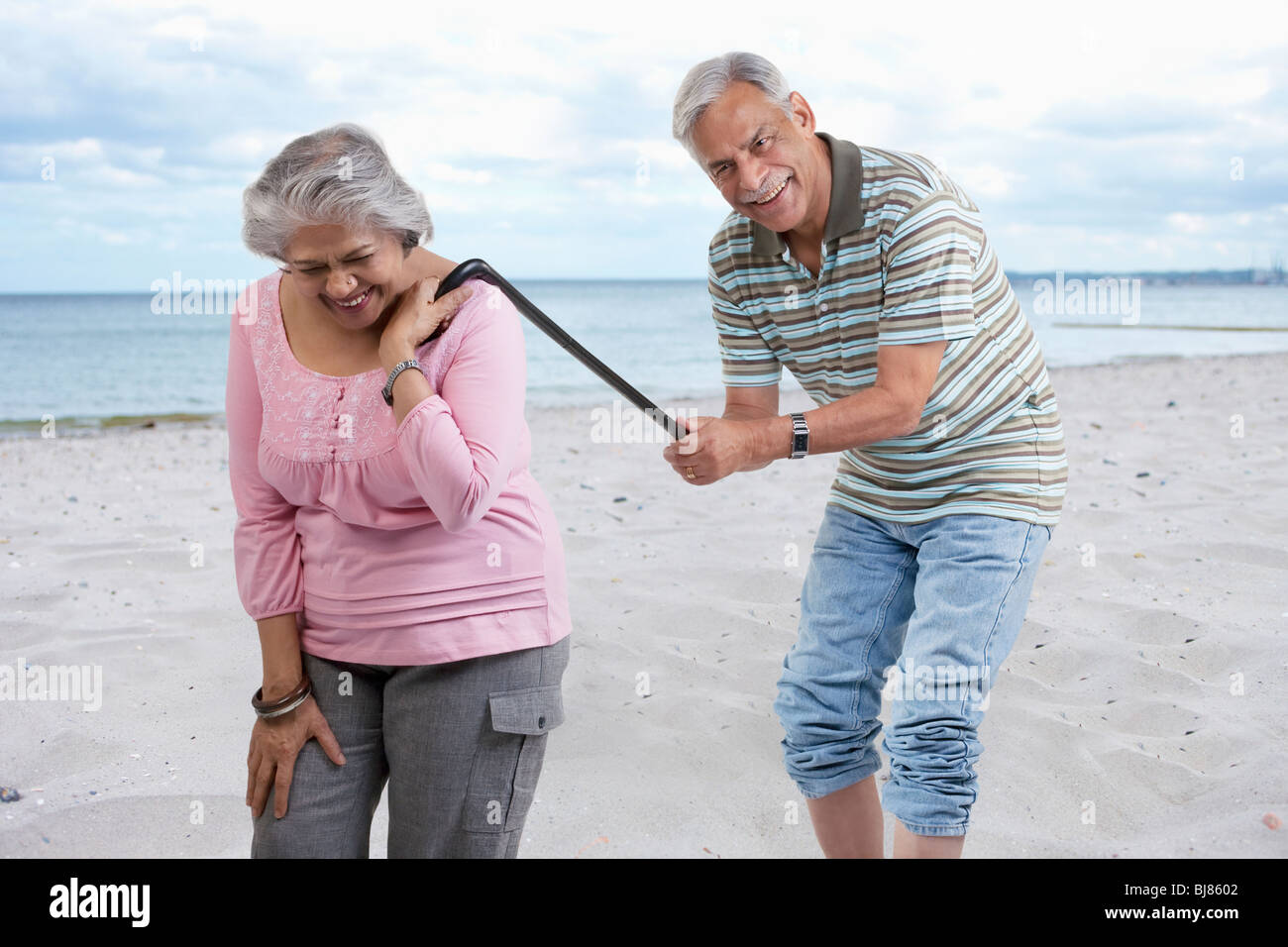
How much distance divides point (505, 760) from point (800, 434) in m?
0.79

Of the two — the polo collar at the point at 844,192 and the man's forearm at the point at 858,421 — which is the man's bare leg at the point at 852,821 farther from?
the polo collar at the point at 844,192

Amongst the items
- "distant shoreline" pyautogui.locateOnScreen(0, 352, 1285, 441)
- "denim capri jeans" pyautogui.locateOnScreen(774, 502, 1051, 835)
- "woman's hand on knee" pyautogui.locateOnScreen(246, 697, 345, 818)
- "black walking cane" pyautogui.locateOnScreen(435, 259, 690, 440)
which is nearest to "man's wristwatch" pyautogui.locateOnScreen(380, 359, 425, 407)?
"black walking cane" pyautogui.locateOnScreen(435, 259, 690, 440)

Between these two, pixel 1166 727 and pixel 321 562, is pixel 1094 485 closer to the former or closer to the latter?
pixel 1166 727

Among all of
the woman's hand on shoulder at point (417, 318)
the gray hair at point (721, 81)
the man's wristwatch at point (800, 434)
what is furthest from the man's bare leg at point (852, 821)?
the gray hair at point (721, 81)

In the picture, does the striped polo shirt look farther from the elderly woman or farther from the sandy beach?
the sandy beach

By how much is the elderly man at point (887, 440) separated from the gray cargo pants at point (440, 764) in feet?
1.81

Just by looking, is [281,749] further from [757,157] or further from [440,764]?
[757,157]

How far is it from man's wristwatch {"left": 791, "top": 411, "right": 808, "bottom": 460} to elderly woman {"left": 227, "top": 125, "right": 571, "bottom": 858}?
497 millimetres

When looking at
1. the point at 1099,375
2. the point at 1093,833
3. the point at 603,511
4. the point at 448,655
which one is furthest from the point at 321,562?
the point at 1099,375

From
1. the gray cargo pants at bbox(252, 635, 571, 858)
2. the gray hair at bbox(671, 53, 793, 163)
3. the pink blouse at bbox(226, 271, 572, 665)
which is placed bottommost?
the gray cargo pants at bbox(252, 635, 571, 858)

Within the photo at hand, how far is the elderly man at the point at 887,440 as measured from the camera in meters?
2.01

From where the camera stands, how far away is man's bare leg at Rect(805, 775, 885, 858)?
7.36ft

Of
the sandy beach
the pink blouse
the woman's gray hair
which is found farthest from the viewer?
the sandy beach
